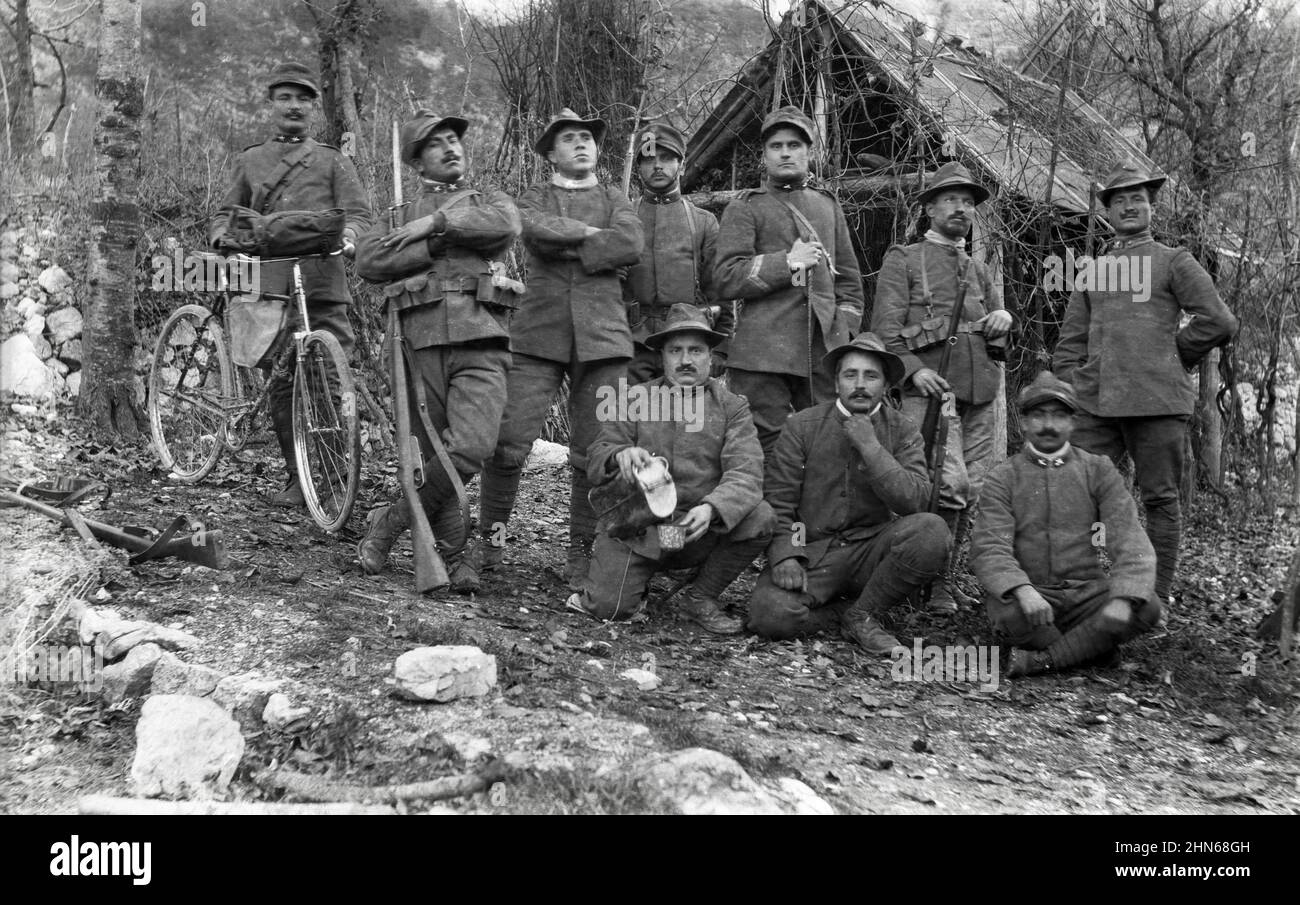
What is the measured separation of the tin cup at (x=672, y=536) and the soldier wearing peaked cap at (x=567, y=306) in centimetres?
85

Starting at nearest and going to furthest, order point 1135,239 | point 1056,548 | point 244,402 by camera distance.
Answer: point 1056,548 < point 1135,239 < point 244,402

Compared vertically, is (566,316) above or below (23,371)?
above

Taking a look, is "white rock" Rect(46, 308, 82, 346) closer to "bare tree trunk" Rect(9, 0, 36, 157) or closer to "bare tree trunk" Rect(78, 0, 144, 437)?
"bare tree trunk" Rect(78, 0, 144, 437)

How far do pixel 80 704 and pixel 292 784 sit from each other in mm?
1424

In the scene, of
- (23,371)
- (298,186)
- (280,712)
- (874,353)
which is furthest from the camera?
(23,371)

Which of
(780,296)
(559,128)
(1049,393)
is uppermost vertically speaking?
(559,128)

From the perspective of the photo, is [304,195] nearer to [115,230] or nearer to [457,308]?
[457,308]

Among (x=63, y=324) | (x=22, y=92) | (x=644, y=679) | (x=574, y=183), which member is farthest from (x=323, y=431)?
(x=22, y=92)

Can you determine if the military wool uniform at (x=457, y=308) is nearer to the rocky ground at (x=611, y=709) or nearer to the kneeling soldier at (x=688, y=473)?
Answer: the kneeling soldier at (x=688, y=473)

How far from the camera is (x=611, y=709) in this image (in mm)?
4277

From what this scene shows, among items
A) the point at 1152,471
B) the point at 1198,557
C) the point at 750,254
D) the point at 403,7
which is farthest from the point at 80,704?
the point at 403,7

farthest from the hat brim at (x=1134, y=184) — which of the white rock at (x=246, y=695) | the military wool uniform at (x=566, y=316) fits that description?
the white rock at (x=246, y=695)

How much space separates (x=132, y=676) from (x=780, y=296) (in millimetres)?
3714

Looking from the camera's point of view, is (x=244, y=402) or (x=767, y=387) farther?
(x=244, y=402)
